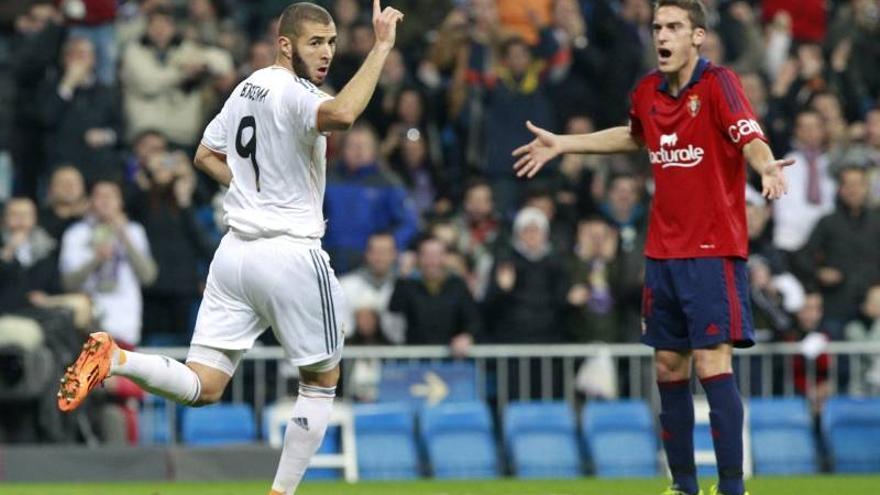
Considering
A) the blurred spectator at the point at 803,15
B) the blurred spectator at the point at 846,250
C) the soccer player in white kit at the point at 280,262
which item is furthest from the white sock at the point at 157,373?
the blurred spectator at the point at 803,15

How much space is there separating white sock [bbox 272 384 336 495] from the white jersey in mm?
810

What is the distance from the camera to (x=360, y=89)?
9.44 meters

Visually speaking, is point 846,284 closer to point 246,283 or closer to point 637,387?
point 637,387

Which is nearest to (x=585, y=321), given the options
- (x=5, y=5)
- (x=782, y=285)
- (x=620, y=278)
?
(x=620, y=278)

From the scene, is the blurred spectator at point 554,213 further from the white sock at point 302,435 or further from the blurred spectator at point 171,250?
the white sock at point 302,435

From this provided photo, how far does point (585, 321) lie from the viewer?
56.9 ft

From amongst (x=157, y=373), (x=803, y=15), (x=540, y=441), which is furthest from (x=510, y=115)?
(x=157, y=373)

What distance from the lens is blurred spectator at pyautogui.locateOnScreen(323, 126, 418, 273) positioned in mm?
18172

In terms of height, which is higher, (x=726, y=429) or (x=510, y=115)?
(x=510, y=115)

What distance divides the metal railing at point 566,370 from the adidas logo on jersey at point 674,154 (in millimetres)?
6413

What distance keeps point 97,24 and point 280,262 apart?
10496mm

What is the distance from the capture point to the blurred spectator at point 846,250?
699 inches

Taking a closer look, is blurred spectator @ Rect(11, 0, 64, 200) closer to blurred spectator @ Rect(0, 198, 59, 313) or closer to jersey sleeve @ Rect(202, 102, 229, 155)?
blurred spectator @ Rect(0, 198, 59, 313)

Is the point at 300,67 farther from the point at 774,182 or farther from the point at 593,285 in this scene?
the point at 593,285
